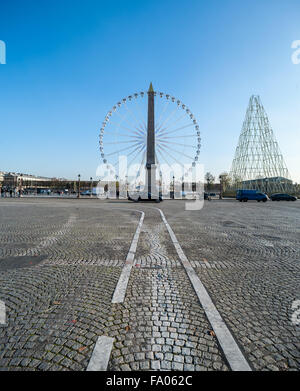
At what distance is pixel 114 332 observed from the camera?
2.33 m

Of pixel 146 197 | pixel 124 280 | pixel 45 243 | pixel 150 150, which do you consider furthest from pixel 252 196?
pixel 124 280

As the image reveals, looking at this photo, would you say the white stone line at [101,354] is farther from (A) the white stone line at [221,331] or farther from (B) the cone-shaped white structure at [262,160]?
(B) the cone-shaped white structure at [262,160]

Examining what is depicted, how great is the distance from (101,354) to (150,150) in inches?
1241

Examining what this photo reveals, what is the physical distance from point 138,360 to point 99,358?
0.36 metres

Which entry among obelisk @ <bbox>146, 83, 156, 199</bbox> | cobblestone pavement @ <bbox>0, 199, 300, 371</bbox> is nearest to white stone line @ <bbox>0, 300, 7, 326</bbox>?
cobblestone pavement @ <bbox>0, 199, 300, 371</bbox>

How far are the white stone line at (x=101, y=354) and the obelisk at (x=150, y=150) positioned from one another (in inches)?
1203

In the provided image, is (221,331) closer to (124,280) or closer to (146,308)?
(146,308)

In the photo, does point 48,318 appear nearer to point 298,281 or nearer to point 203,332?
point 203,332

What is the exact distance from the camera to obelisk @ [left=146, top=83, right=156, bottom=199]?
32344mm

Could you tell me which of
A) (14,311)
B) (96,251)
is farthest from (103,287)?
(96,251)

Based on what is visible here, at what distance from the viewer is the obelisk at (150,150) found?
32344 mm

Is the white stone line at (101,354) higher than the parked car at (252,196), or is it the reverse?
the parked car at (252,196)

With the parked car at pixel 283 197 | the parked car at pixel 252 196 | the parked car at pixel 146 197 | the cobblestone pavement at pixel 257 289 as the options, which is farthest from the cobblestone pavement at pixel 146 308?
the parked car at pixel 283 197

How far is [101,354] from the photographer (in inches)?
78.6
